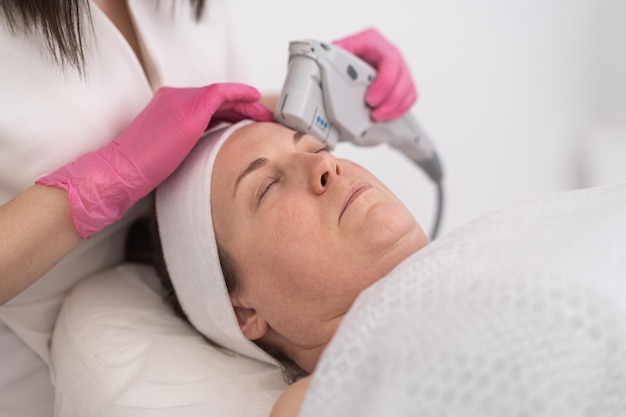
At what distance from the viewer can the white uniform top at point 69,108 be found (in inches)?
39.9

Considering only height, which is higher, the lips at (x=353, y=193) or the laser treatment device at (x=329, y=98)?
the laser treatment device at (x=329, y=98)

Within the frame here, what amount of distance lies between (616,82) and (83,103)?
1.74 meters

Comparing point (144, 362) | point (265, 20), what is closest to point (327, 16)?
point (265, 20)

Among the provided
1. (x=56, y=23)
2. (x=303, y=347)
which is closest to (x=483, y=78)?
(x=303, y=347)

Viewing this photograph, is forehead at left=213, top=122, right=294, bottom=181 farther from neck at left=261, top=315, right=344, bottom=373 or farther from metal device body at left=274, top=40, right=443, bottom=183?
neck at left=261, top=315, right=344, bottom=373

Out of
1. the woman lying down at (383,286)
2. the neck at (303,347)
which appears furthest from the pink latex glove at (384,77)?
the neck at (303,347)

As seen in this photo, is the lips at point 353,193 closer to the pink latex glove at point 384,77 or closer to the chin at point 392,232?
the chin at point 392,232

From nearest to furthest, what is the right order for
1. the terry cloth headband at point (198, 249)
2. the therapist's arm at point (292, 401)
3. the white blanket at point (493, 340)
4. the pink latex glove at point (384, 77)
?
the white blanket at point (493, 340)
the therapist's arm at point (292, 401)
the terry cloth headband at point (198, 249)
the pink latex glove at point (384, 77)

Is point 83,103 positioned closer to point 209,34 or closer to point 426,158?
point 209,34

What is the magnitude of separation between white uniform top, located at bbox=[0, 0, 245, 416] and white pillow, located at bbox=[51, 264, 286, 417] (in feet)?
0.19

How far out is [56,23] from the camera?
3.17 ft

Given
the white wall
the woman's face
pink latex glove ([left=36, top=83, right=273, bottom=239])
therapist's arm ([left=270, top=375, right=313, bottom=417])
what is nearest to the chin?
the woman's face

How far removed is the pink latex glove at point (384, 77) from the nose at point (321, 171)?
35 centimetres

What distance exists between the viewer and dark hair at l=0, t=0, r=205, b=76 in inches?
37.8
